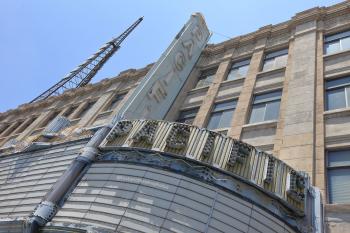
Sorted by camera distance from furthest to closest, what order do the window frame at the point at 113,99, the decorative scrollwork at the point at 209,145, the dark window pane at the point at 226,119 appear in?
1. the window frame at the point at 113,99
2. the dark window pane at the point at 226,119
3. the decorative scrollwork at the point at 209,145

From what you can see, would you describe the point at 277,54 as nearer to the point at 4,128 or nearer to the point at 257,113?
the point at 257,113

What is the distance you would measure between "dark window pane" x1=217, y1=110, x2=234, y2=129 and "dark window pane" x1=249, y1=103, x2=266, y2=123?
3.84 ft

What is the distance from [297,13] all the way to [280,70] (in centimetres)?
558

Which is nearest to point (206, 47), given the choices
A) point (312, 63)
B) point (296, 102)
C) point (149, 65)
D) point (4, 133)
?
point (149, 65)

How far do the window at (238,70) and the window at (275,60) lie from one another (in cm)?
120

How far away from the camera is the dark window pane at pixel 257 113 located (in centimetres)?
1563

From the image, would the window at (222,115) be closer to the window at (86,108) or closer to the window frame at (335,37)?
the window frame at (335,37)

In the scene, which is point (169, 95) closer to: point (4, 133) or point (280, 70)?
point (280, 70)

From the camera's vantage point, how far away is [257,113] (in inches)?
632

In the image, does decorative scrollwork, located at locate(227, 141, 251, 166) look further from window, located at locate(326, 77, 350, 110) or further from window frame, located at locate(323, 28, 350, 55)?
window frame, located at locate(323, 28, 350, 55)

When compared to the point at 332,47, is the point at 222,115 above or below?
below

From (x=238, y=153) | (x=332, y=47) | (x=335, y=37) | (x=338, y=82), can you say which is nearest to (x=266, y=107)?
(x=338, y=82)

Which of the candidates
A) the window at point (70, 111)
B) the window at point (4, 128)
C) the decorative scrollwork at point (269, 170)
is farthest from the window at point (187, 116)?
the window at point (4, 128)

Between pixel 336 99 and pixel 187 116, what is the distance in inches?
314
